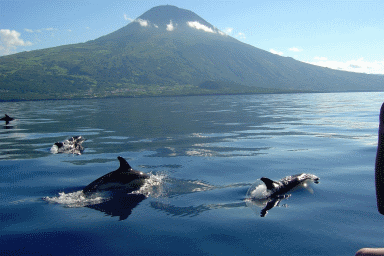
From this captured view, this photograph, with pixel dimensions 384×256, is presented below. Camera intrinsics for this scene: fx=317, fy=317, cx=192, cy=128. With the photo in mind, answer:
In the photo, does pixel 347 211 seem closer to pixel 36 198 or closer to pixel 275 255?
pixel 275 255

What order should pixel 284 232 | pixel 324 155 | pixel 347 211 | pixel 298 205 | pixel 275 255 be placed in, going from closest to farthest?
1. pixel 275 255
2. pixel 284 232
3. pixel 347 211
4. pixel 298 205
5. pixel 324 155

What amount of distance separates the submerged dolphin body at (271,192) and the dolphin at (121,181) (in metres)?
4.31

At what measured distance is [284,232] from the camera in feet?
26.3

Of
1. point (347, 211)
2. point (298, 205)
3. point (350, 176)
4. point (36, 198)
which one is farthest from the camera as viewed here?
point (350, 176)

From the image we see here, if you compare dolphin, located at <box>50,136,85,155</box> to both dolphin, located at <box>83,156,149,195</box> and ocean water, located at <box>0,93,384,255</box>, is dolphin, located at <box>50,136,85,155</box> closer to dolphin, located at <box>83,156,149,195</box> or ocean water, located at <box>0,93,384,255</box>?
ocean water, located at <box>0,93,384,255</box>

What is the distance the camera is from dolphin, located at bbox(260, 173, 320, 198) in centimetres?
1088

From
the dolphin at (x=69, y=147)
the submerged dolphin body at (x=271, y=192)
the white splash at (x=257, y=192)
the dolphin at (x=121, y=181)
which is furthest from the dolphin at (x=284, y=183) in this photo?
the dolphin at (x=69, y=147)

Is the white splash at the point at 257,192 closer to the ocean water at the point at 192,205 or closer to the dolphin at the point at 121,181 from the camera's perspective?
the ocean water at the point at 192,205

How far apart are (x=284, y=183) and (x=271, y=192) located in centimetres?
92

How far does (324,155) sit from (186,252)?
13.1 metres

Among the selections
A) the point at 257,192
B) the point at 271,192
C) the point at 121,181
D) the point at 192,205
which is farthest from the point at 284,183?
the point at 121,181

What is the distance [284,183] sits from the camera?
11617 mm

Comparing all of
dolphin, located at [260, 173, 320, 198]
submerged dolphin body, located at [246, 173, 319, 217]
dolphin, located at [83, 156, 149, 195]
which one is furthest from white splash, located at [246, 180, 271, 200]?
dolphin, located at [83, 156, 149, 195]

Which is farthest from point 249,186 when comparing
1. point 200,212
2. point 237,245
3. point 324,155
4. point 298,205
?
point 324,155
